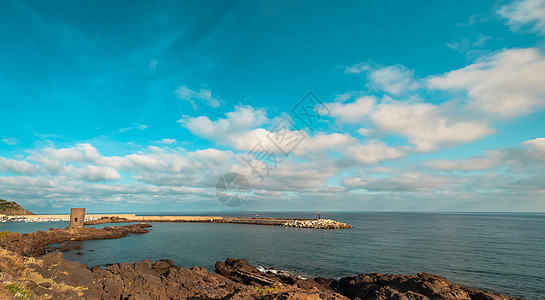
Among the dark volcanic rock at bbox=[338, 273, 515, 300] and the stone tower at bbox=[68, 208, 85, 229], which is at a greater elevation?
the stone tower at bbox=[68, 208, 85, 229]

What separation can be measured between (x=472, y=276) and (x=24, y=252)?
59.7 meters

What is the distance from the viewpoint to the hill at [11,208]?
161550mm

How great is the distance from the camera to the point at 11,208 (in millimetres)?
166250

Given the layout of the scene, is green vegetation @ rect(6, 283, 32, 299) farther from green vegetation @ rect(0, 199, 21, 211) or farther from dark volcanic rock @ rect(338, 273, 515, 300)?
green vegetation @ rect(0, 199, 21, 211)

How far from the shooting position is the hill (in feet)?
530

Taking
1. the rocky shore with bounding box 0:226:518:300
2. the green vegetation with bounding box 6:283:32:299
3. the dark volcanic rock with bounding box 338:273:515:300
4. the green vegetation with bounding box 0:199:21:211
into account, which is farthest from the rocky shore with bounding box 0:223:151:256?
the green vegetation with bounding box 0:199:21:211

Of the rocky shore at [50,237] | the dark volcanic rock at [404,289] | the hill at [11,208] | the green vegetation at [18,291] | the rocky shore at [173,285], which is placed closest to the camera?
the green vegetation at [18,291]

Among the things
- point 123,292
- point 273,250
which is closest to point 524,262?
point 273,250

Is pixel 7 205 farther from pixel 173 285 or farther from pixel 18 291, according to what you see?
pixel 18 291

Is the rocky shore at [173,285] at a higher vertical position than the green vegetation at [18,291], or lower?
lower

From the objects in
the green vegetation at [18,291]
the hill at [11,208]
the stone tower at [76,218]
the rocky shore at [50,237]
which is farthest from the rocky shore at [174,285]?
the hill at [11,208]

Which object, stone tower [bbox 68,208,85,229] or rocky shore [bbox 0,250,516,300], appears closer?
rocky shore [bbox 0,250,516,300]

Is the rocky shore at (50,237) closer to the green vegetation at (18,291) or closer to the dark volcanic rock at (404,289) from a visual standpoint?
the green vegetation at (18,291)

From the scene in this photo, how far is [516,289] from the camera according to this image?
24438mm
